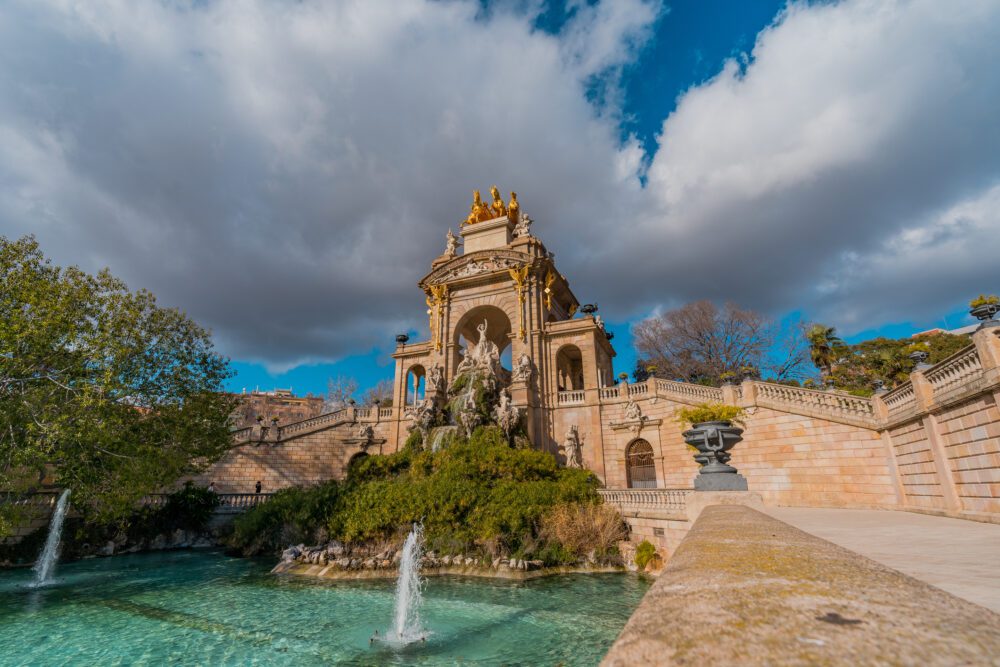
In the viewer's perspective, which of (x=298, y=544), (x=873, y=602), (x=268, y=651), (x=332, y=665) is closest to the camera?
(x=873, y=602)

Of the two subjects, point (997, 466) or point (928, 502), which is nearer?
point (997, 466)

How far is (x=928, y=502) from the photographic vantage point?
1233 cm

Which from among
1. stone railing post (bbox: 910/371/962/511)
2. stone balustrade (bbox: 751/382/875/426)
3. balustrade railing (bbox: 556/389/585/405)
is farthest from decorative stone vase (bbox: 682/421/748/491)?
balustrade railing (bbox: 556/389/585/405)

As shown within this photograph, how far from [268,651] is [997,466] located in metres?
14.8

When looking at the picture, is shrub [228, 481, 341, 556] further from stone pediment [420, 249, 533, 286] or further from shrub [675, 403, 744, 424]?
stone pediment [420, 249, 533, 286]

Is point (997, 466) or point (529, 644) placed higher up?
point (997, 466)

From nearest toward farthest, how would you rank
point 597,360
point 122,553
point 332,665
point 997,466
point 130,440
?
point 332,665
point 997,466
point 130,440
point 122,553
point 597,360

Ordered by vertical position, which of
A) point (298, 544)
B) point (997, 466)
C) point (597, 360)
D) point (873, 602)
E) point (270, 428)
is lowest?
point (298, 544)

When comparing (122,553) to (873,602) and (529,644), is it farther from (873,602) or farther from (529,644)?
(873,602)

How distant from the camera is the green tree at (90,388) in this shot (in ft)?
40.6

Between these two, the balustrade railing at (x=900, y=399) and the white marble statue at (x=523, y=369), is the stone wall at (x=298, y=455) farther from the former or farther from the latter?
the balustrade railing at (x=900, y=399)

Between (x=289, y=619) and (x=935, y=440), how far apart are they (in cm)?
1612

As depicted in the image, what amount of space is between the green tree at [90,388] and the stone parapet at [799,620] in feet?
49.1

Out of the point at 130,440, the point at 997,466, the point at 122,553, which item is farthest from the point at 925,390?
the point at 122,553
